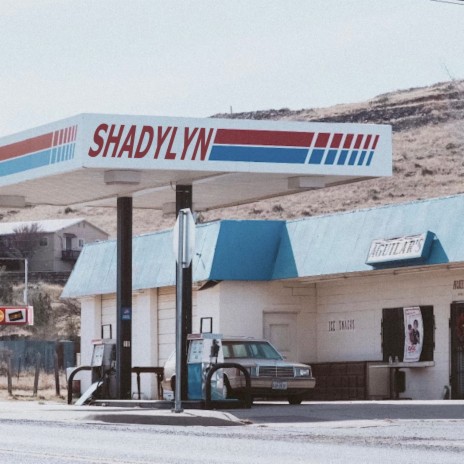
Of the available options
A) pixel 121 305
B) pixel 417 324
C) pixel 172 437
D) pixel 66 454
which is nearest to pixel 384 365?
pixel 417 324

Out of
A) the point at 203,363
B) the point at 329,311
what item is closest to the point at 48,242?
the point at 329,311

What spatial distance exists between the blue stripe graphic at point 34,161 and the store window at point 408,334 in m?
9.37

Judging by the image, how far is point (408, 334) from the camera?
35.5 meters

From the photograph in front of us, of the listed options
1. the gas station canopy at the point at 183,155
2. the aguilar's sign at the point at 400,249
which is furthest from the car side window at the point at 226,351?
the aguilar's sign at the point at 400,249

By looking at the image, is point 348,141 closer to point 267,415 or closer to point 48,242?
point 267,415

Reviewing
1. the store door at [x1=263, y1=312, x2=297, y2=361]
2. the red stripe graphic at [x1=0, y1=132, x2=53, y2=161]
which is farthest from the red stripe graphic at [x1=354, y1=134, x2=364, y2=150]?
the store door at [x1=263, y1=312, x2=297, y2=361]

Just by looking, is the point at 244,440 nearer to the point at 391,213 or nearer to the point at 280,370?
the point at 280,370

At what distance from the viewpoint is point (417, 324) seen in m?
35.3

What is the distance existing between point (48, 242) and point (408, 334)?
78.3m

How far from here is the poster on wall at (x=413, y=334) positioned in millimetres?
35188

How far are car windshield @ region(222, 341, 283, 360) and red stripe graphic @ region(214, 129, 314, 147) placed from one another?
4.34 m

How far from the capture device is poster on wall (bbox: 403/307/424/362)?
3519 cm

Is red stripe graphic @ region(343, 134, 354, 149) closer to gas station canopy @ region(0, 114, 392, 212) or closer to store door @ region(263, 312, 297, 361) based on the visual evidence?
gas station canopy @ region(0, 114, 392, 212)

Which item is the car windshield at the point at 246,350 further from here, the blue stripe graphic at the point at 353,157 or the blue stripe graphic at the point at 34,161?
the blue stripe graphic at the point at 34,161
